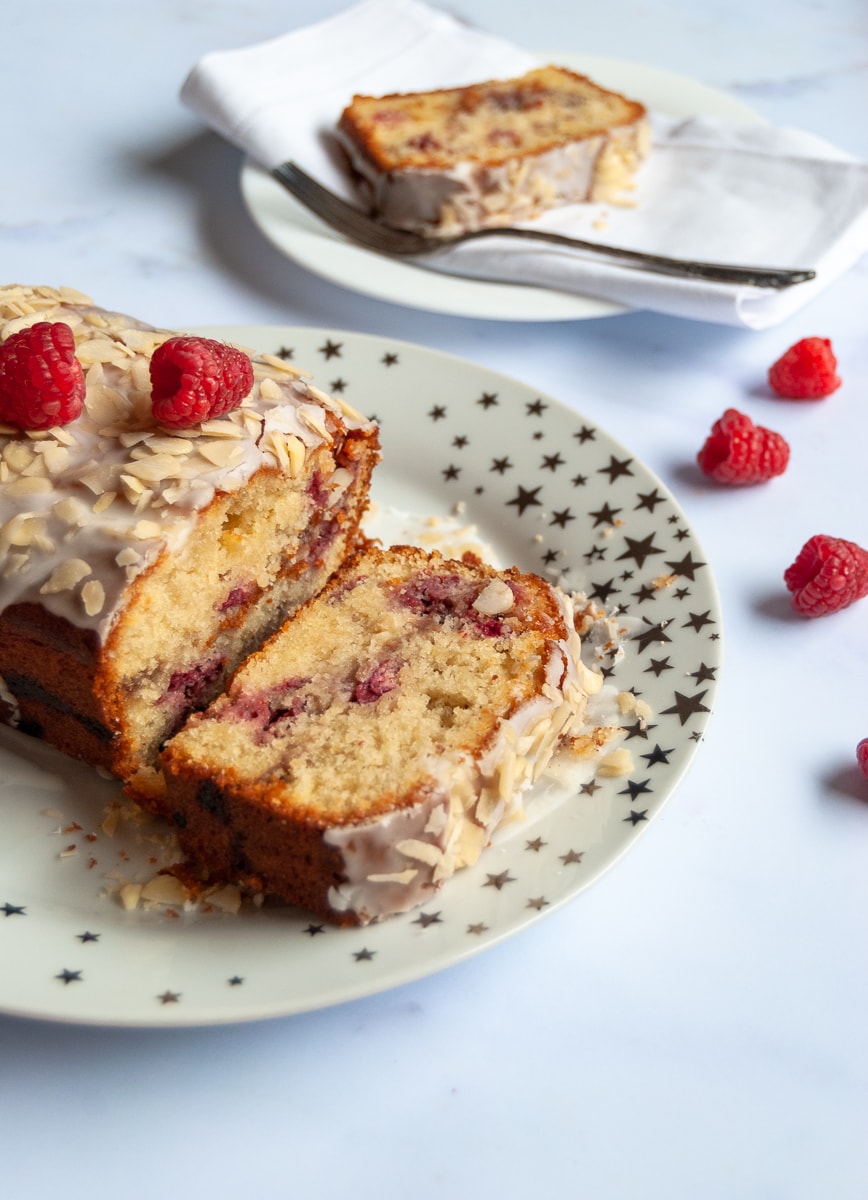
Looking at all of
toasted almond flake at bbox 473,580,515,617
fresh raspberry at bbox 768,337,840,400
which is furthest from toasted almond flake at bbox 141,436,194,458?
fresh raspberry at bbox 768,337,840,400

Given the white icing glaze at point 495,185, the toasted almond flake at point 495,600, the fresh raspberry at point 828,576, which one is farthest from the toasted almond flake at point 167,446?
the white icing glaze at point 495,185

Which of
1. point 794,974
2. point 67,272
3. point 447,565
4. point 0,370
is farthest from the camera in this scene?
point 67,272

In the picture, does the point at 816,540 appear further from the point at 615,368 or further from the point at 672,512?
the point at 615,368

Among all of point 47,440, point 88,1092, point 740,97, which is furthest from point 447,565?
point 740,97

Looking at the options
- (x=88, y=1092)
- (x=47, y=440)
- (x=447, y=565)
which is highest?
(x=47, y=440)

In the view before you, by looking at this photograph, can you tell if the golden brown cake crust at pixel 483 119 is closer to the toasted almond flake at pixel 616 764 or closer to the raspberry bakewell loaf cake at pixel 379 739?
the raspberry bakewell loaf cake at pixel 379 739

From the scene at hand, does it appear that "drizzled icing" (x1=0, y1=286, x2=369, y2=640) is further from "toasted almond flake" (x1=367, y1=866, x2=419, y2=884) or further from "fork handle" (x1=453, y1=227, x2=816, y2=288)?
"fork handle" (x1=453, y1=227, x2=816, y2=288)

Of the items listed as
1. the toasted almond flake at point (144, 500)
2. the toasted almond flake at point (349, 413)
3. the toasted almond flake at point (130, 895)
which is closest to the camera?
the toasted almond flake at point (130, 895)
